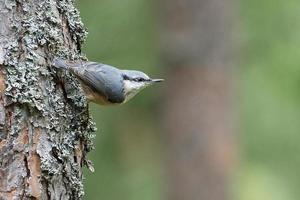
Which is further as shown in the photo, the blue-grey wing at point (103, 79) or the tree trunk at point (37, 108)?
the blue-grey wing at point (103, 79)

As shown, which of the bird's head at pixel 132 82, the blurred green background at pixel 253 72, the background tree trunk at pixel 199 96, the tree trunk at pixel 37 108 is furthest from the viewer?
the blurred green background at pixel 253 72

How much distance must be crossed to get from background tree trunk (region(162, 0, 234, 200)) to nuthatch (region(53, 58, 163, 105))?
7.09 ft

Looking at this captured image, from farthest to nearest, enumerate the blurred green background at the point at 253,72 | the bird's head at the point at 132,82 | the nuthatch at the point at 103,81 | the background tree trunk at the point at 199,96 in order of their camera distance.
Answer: the blurred green background at the point at 253,72 → the background tree trunk at the point at 199,96 → the bird's head at the point at 132,82 → the nuthatch at the point at 103,81

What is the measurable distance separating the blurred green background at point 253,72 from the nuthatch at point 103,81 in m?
2.83

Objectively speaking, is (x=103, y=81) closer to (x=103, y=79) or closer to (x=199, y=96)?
(x=103, y=79)

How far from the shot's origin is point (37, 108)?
2406 millimetres

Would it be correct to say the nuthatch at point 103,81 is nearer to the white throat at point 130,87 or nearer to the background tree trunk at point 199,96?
the white throat at point 130,87

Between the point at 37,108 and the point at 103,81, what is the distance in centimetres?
52

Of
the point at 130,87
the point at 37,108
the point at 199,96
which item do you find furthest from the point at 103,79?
the point at 199,96

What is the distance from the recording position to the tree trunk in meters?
2.34

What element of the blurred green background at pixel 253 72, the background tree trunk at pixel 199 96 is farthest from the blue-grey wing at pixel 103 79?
the blurred green background at pixel 253 72

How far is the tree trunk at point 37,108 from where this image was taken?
2.34 meters

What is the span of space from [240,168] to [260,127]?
1.25 m

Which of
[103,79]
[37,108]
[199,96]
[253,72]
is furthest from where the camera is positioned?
[253,72]
